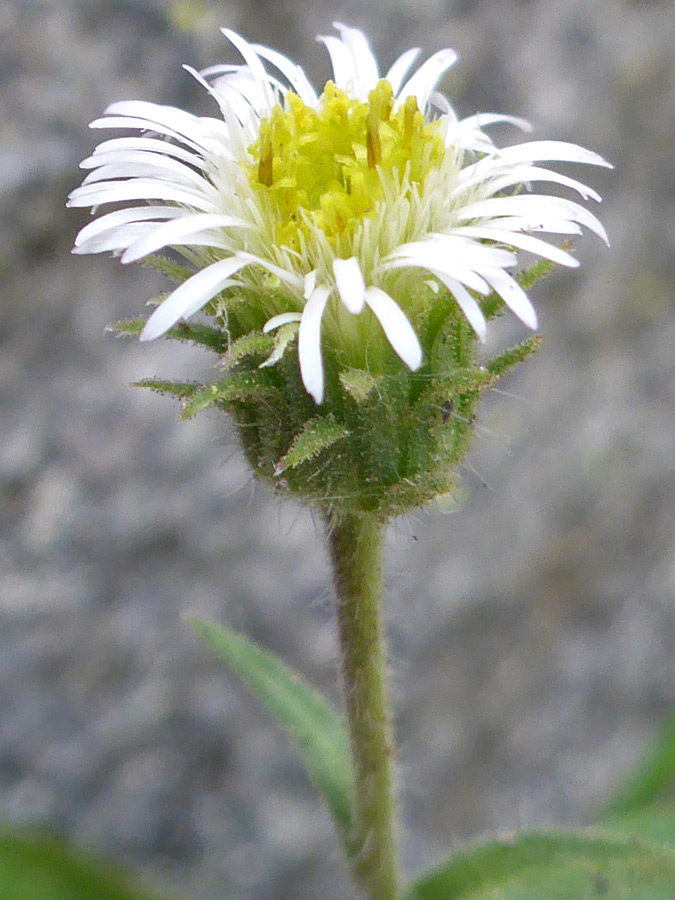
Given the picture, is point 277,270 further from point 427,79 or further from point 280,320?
point 427,79

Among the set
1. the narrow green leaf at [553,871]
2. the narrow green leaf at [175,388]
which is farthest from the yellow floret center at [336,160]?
the narrow green leaf at [553,871]

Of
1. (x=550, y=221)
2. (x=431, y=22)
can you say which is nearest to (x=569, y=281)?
(x=431, y=22)

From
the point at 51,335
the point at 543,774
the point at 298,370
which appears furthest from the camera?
the point at 543,774

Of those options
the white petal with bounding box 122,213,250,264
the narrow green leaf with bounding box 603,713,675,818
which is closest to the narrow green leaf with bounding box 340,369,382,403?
the white petal with bounding box 122,213,250,264

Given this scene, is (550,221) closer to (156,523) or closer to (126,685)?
(156,523)

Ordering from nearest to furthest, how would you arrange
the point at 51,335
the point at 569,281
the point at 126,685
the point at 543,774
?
the point at 51,335
the point at 126,685
the point at 569,281
the point at 543,774

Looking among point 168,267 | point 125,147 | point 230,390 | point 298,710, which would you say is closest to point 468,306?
point 230,390

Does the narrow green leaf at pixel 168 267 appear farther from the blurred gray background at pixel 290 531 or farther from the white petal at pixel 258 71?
the blurred gray background at pixel 290 531

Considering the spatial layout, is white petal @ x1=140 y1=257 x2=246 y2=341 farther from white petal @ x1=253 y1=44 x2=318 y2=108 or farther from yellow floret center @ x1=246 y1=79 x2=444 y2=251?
white petal @ x1=253 y1=44 x2=318 y2=108
